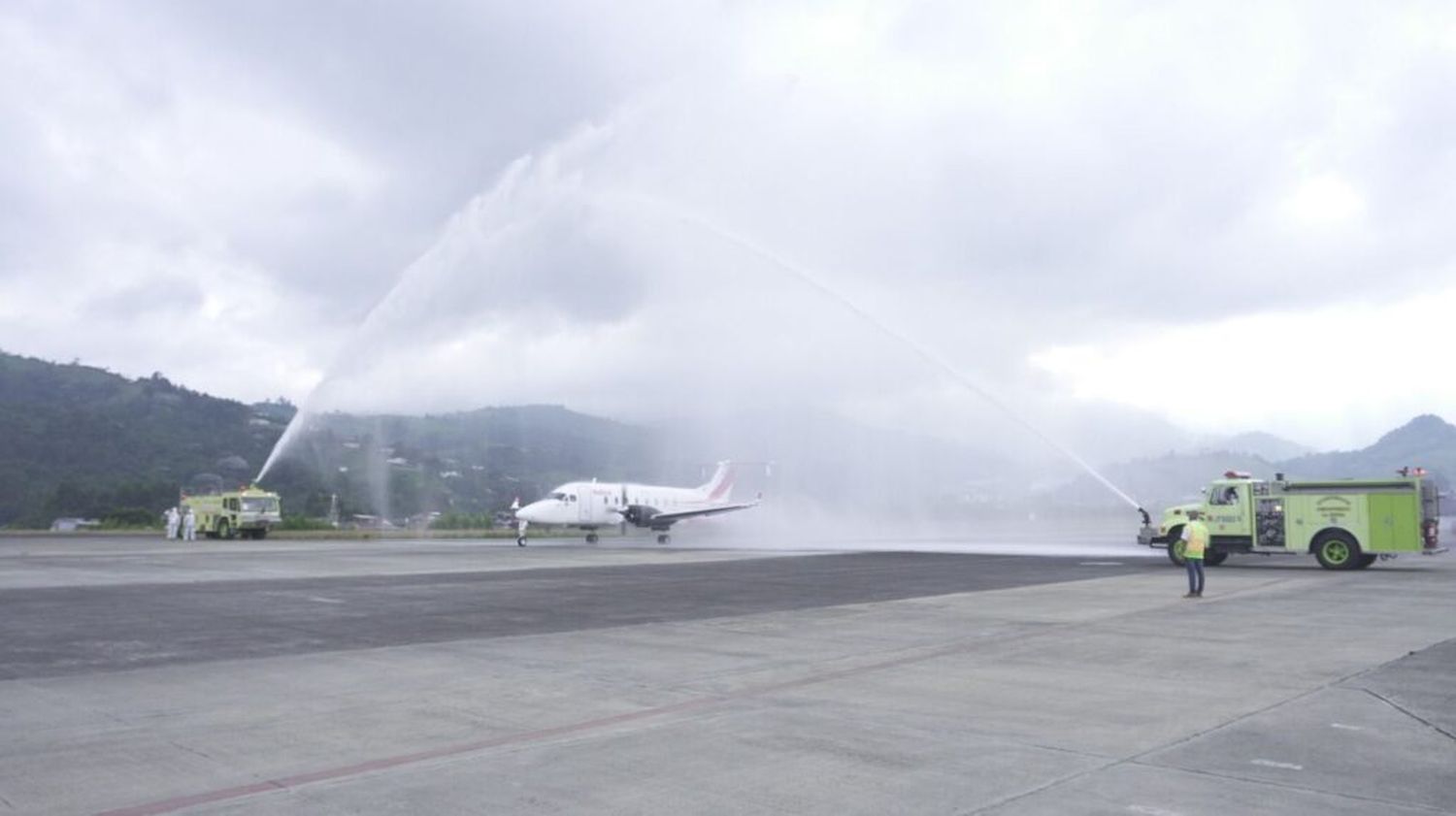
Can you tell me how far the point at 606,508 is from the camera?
50031 mm

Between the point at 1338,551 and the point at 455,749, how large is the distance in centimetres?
2820

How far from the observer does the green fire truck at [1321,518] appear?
2736 cm

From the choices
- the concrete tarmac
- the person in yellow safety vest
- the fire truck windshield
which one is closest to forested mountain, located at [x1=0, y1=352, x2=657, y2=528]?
the fire truck windshield

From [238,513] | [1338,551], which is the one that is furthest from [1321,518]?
[238,513]

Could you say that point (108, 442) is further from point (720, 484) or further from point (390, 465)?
point (720, 484)

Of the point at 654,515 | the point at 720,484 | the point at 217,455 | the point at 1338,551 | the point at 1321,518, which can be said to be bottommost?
the point at 1338,551

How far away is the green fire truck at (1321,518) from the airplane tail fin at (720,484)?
3459cm

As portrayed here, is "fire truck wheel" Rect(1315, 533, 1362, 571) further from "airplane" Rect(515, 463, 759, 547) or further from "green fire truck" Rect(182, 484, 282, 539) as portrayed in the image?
"green fire truck" Rect(182, 484, 282, 539)

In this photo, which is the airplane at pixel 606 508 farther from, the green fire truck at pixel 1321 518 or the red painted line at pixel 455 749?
the red painted line at pixel 455 749

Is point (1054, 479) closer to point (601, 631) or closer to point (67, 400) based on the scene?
point (601, 631)

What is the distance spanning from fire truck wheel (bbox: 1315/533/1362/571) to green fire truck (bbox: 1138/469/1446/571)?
23mm

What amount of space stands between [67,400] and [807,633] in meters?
131

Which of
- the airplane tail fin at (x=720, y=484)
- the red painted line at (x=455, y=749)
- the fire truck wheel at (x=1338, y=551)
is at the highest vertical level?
the airplane tail fin at (x=720, y=484)

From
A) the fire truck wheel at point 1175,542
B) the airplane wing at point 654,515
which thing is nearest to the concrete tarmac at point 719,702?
the fire truck wheel at point 1175,542
